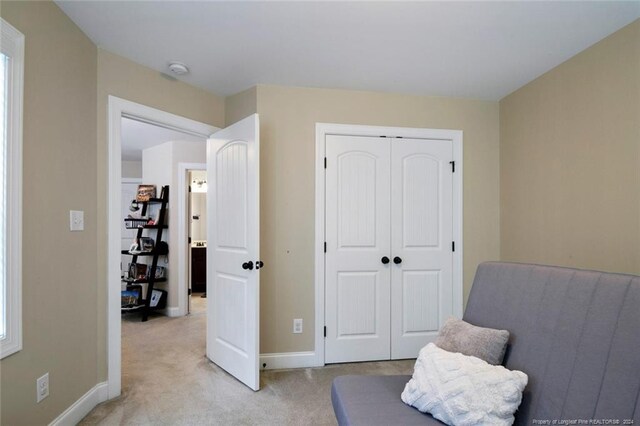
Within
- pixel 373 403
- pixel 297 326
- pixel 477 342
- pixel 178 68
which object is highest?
pixel 178 68

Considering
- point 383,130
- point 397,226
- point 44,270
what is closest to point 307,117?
point 383,130

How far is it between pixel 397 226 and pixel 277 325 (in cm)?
132

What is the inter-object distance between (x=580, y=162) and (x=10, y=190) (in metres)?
3.23

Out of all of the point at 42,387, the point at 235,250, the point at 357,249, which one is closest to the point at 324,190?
the point at 357,249

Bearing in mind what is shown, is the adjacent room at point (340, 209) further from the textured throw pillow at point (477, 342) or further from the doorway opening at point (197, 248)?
the doorway opening at point (197, 248)

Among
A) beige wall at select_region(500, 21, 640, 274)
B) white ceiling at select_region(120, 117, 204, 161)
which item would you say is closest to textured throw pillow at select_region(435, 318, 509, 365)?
beige wall at select_region(500, 21, 640, 274)

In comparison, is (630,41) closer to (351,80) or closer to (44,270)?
(351,80)

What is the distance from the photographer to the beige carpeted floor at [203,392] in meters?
1.97

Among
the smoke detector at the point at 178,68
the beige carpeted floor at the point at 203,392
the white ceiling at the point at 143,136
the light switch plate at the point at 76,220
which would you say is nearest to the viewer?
the light switch plate at the point at 76,220

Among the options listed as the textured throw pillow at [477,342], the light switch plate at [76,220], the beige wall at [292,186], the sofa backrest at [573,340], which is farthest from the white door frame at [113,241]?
the sofa backrest at [573,340]

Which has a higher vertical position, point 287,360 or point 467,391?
point 467,391

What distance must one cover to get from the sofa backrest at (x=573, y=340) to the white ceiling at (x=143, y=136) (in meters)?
3.29

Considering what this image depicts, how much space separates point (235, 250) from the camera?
2518mm

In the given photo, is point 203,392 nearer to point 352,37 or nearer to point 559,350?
point 559,350
